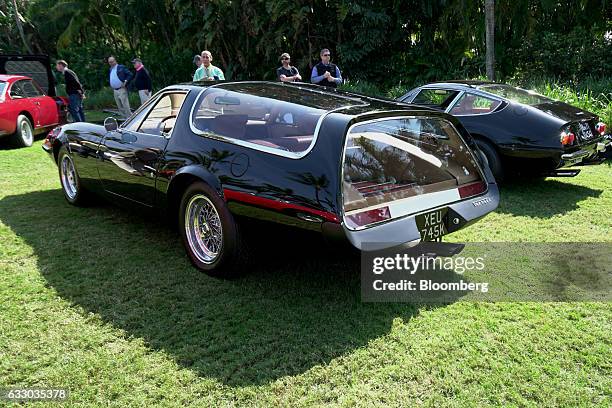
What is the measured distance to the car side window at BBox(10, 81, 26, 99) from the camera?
982cm

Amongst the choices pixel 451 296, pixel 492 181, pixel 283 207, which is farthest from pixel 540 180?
pixel 283 207

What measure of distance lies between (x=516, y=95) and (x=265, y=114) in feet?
14.2

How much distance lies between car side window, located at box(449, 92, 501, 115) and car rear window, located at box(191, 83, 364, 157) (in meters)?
3.21

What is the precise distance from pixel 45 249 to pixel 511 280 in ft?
12.5

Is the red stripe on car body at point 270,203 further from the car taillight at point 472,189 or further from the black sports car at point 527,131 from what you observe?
the black sports car at point 527,131

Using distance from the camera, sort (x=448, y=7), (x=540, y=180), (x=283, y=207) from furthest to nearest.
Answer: (x=448, y=7)
(x=540, y=180)
(x=283, y=207)

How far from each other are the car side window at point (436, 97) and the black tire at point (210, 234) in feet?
13.4

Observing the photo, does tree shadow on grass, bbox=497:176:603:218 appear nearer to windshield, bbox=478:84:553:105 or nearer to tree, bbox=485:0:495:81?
windshield, bbox=478:84:553:105

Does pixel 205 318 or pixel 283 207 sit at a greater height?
pixel 283 207

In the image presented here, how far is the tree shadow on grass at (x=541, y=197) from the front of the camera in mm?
5418

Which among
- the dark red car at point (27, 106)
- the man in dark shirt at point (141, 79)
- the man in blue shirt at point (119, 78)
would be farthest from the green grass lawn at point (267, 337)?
the man in blue shirt at point (119, 78)

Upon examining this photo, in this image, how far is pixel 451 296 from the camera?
11.7 feet

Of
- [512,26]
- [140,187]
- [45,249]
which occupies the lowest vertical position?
[45,249]

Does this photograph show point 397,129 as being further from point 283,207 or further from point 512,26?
point 512,26
